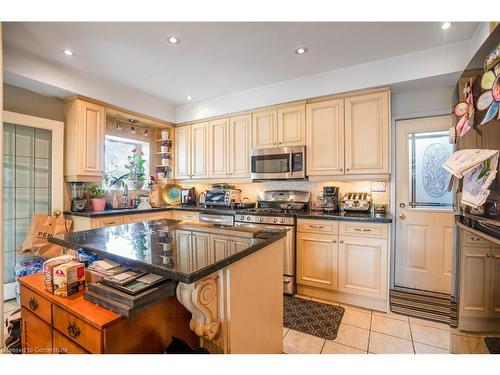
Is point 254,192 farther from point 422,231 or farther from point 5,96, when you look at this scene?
point 5,96

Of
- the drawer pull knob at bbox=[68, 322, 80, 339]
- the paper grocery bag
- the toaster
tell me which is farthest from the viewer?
the toaster

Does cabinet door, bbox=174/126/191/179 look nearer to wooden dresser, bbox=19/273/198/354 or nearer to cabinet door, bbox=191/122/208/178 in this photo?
cabinet door, bbox=191/122/208/178

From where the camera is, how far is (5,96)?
100 inches

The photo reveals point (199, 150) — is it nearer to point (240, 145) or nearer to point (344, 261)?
point (240, 145)

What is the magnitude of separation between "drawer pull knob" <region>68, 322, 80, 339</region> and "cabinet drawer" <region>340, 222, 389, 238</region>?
231cm

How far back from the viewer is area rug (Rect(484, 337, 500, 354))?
0.80 metres

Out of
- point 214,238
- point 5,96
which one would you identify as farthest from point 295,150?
point 5,96

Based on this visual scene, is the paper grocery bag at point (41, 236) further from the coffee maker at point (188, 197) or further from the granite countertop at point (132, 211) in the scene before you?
the coffee maker at point (188, 197)

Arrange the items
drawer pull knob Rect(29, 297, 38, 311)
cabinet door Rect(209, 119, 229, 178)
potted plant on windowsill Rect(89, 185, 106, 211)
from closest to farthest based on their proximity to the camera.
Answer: drawer pull knob Rect(29, 297, 38, 311) → potted plant on windowsill Rect(89, 185, 106, 211) → cabinet door Rect(209, 119, 229, 178)

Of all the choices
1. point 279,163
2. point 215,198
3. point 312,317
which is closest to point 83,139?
point 215,198

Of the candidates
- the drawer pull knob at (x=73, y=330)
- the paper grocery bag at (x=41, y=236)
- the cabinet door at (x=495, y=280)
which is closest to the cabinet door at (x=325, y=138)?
the cabinet door at (x=495, y=280)

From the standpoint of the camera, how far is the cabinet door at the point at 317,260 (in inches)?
102

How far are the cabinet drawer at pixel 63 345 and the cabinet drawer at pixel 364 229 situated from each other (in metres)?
2.31

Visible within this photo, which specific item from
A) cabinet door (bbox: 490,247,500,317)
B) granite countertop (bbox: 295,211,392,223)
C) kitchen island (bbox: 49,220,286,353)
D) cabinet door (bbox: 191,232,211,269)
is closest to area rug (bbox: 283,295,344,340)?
kitchen island (bbox: 49,220,286,353)
